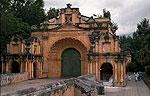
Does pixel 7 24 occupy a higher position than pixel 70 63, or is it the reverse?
pixel 7 24

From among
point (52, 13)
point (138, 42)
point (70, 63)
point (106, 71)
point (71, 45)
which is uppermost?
point (52, 13)

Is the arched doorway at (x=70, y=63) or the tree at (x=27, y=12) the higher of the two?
the tree at (x=27, y=12)

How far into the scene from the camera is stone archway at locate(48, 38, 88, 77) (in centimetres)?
3231

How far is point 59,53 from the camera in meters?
33.3

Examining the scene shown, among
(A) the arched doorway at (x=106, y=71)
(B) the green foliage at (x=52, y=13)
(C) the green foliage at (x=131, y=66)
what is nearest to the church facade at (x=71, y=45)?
(A) the arched doorway at (x=106, y=71)

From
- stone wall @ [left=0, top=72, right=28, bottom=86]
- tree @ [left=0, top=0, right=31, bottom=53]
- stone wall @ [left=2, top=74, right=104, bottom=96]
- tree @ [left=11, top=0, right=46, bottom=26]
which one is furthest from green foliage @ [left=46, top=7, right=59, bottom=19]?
stone wall @ [left=2, top=74, right=104, bottom=96]

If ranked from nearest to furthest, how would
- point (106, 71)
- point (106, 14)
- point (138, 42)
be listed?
1. point (106, 71)
2. point (106, 14)
3. point (138, 42)

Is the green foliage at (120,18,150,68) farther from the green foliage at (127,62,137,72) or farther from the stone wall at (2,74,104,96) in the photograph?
the stone wall at (2,74,104,96)

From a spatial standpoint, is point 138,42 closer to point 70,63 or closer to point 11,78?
point 70,63

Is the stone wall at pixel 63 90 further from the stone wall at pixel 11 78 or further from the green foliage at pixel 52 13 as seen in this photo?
the green foliage at pixel 52 13

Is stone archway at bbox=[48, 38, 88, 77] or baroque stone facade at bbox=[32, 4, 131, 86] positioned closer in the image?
baroque stone facade at bbox=[32, 4, 131, 86]

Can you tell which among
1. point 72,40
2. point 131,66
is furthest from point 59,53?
point 131,66

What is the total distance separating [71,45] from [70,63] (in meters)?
2.67

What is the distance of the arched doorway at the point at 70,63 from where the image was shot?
1299 inches
